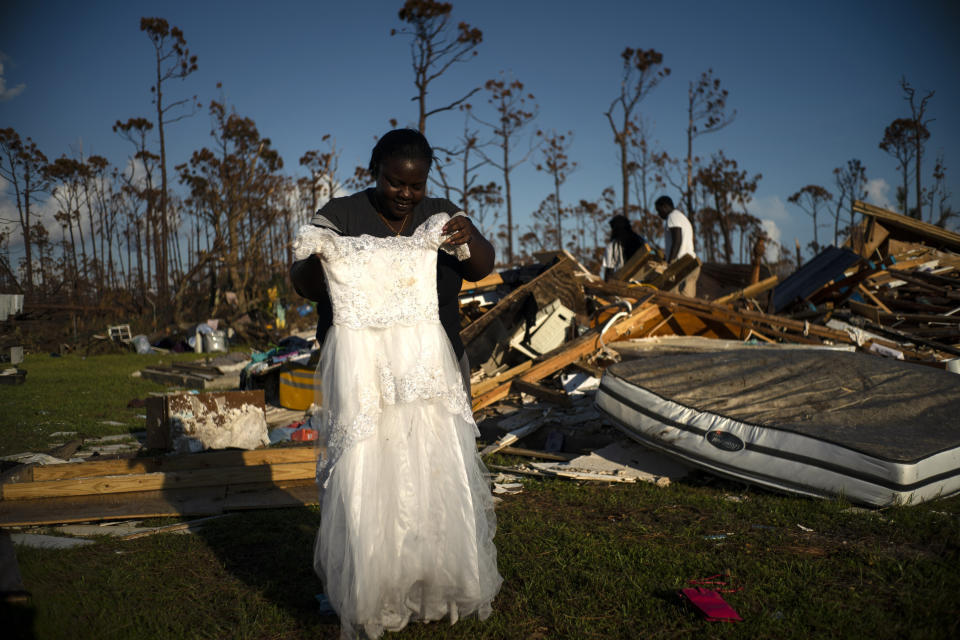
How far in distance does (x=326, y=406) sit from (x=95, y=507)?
3017mm

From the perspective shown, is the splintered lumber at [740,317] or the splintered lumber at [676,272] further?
the splintered lumber at [676,272]

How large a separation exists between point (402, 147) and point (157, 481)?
367 centimetres

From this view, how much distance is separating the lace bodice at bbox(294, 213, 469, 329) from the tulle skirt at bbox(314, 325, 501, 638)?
0.23 feet

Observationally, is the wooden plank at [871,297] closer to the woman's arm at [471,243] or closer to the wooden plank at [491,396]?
the wooden plank at [491,396]

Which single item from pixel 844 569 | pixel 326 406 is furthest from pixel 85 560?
pixel 844 569

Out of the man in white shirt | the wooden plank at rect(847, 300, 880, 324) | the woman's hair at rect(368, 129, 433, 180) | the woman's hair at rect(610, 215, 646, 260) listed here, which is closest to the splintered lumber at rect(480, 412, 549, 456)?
the woman's hair at rect(368, 129, 433, 180)

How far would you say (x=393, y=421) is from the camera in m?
2.48

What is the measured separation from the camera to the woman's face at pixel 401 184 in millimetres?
2449

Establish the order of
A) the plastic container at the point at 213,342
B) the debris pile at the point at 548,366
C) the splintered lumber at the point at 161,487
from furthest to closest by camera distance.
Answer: the plastic container at the point at 213,342, the debris pile at the point at 548,366, the splintered lumber at the point at 161,487

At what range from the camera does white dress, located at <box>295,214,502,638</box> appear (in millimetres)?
2379

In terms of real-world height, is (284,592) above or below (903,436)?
below

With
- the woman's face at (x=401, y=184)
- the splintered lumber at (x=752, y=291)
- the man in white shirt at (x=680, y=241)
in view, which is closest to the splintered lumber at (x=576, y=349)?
the splintered lumber at (x=752, y=291)

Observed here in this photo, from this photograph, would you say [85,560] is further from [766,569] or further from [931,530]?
[931,530]

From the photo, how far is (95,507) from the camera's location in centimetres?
437
